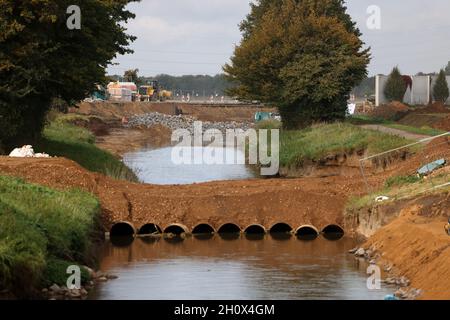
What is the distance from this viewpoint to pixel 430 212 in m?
31.8

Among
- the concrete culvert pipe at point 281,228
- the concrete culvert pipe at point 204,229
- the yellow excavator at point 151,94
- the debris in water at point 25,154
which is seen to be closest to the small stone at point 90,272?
the concrete culvert pipe at point 204,229

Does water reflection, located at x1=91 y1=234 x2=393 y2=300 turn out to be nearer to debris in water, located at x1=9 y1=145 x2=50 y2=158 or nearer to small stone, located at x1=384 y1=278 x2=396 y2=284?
small stone, located at x1=384 y1=278 x2=396 y2=284

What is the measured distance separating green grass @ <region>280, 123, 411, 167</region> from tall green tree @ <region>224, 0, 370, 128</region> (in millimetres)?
5115

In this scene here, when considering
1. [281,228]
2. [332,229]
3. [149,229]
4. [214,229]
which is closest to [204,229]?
[214,229]

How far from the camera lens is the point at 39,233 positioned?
950 inches

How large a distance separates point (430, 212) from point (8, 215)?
13.8m

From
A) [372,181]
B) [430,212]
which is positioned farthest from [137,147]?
[430,212]

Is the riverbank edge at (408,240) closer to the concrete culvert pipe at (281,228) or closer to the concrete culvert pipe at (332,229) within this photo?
the concrete culvert pipe at (332,229)

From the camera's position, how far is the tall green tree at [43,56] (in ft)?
142

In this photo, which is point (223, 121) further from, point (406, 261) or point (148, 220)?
point (406, 261)

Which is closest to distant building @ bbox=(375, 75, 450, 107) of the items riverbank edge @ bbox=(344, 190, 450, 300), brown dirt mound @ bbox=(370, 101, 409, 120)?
brown dirt mound @ bbox=(370, 101, 409, 120)

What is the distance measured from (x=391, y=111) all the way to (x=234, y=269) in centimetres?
6976

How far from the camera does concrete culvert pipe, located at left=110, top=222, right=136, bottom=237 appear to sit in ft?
121

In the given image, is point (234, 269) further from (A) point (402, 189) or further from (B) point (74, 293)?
(A) point (402, 189)
